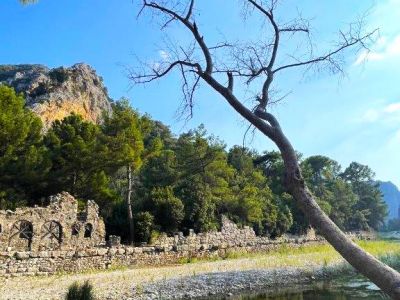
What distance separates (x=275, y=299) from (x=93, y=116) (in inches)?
2585

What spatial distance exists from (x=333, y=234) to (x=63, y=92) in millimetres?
67536

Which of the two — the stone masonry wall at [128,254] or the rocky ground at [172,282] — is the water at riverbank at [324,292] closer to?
the rocky ground at [172,282]

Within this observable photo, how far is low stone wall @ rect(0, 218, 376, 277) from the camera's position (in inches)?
726

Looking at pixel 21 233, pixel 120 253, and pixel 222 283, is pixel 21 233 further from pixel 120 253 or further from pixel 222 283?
pixel 222 283

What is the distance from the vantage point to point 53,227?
2592cm

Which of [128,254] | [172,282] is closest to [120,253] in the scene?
[128,254]

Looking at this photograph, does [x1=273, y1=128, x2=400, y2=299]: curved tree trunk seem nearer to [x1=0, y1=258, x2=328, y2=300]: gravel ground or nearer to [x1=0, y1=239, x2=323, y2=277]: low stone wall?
[x1=0, y1=258, x2=328, y2=300]: gravel ground

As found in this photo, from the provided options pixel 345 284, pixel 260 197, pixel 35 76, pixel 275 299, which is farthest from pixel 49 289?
pixel 35 76

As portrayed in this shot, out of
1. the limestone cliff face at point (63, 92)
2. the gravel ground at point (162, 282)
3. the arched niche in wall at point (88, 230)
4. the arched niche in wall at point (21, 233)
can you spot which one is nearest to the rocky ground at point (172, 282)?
the gravel ground at point (162, 282)

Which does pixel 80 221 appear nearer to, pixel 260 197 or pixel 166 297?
pixel 166 297

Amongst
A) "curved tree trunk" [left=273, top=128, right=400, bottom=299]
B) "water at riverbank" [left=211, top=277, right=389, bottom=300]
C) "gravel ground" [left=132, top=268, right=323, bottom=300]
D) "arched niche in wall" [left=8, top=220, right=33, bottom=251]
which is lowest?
"water at riverbank" [left=211, top=277, right=389, bottom=300]

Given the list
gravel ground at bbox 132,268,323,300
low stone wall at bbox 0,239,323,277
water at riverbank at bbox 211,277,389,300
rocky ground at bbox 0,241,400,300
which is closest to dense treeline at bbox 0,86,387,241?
low stone wall at bbox 0,239,323,277

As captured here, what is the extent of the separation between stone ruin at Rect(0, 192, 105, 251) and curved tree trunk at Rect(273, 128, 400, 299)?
1923 centimetres

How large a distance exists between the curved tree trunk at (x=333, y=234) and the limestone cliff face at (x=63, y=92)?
5730 centimetres
